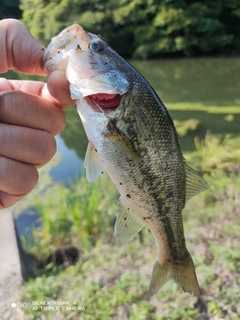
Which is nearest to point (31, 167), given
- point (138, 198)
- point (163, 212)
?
point (138, 198)

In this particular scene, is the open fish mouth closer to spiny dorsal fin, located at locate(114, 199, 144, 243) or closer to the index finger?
the index finger

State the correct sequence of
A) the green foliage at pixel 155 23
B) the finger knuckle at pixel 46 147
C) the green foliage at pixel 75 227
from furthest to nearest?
the green foliage at pixel 155 23, the green foliage at pixel 75 227, the finger knuckle at pixel 46 147

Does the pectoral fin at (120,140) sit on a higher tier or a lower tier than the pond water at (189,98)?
higher

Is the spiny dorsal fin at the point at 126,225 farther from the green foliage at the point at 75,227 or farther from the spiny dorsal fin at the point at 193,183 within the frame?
the green foliage at the point at 75,227

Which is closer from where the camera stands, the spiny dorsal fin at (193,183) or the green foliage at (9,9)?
the spiny dorsal fin at (193,183)

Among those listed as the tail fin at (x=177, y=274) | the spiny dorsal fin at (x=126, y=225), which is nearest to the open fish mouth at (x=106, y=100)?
the spiny dorsal fin at (x=126, y=225)

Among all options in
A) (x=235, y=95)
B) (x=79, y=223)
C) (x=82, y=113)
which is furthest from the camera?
(x=235, y=95)

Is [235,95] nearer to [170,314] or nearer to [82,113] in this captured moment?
[170,314]
